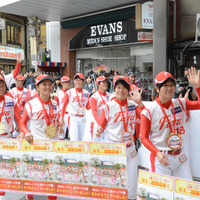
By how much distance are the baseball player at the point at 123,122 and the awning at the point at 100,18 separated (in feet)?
34.3

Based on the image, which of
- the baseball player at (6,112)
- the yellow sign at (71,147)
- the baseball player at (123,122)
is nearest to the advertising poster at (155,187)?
the yellow sign at (71,147)

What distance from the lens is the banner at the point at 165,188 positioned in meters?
2.79

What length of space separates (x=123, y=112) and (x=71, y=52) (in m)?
14.5

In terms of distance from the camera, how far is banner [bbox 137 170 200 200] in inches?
110

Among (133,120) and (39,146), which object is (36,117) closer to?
(39,146)

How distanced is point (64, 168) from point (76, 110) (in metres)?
3.68

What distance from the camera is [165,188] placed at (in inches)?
117

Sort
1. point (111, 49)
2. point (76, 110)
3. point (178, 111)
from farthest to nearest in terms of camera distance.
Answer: point (111, 49) < point (76, 110) < point (178, 111)

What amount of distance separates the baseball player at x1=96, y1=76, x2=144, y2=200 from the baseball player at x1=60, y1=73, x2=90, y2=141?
9.90ft

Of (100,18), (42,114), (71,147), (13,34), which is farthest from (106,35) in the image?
(13,34)

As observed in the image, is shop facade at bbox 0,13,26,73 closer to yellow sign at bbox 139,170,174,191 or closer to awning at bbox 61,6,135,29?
awning at bbox 61,6,135,29

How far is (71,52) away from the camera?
60.1ft

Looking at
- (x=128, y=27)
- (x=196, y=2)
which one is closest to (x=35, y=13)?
(x=128, y=27)

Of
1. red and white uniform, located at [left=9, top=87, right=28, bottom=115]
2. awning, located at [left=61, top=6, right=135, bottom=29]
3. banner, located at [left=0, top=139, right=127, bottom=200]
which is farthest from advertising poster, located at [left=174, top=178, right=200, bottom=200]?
awning, located at [left=61, top=6, right=135, bottom=29]
